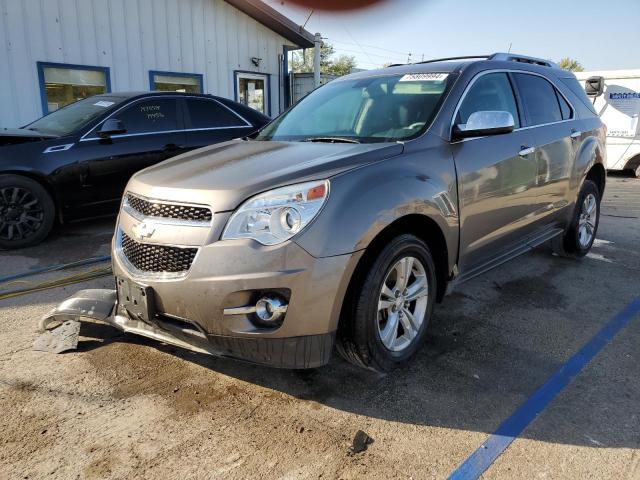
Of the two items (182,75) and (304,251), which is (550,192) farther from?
(182,75)

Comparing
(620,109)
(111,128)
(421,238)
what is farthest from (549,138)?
(620,109)

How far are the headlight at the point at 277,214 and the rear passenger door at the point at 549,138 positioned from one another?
2.32 meters

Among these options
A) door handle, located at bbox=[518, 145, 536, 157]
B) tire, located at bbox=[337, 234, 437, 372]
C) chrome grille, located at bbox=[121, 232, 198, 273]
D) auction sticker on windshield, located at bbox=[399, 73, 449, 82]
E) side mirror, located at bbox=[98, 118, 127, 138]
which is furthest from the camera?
side mirror, located at bbox=[98, 118, 127, 138]

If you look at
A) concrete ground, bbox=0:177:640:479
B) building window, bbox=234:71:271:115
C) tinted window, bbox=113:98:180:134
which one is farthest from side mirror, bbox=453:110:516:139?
building window, bbox=234:71:271:115

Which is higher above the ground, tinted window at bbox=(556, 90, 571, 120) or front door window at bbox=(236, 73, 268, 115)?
front door window at bbox=(236, 73, 268, 115)

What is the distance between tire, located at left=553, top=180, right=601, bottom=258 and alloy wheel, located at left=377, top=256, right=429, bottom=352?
8.44 ft

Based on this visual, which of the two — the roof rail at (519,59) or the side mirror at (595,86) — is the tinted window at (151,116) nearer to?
the roof rail at (519,59)

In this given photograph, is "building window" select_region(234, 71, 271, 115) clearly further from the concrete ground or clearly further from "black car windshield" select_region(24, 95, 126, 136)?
the concrete ground

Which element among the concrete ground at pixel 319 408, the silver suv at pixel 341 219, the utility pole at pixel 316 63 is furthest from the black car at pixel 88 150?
the utility pole at pixel 316 63

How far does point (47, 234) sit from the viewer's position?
5719 millimetres

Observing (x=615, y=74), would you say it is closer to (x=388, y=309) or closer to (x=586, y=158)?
(x=586, y=158)

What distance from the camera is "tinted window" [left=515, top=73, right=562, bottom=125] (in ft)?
13.6

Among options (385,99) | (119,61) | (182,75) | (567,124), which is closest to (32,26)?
(119,61)

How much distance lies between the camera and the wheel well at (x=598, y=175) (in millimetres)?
5203
